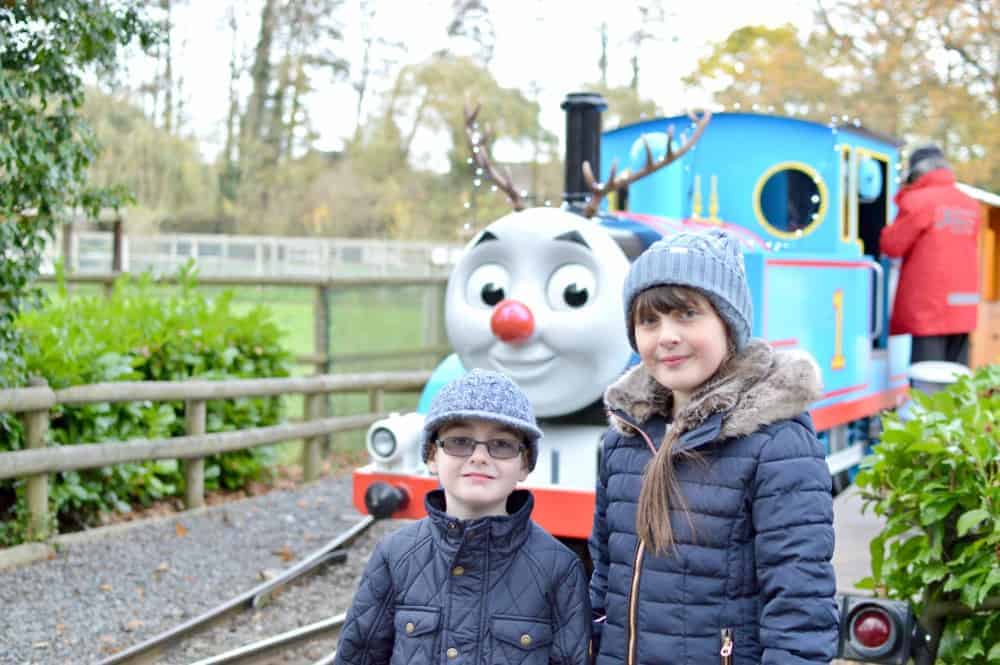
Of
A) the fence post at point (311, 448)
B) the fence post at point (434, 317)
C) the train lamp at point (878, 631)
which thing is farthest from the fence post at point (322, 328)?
the train lamp at point (878, 631)

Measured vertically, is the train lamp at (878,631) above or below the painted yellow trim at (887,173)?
Answer: below

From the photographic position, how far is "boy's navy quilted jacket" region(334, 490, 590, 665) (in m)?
2.22

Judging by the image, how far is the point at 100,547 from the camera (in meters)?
5.78

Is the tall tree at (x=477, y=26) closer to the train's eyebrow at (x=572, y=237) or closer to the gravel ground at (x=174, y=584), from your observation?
the gravel ground at (x=174, y=584)

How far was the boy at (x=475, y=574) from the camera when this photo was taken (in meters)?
2.23

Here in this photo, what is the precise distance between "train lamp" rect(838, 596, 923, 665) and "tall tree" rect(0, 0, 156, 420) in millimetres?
3839

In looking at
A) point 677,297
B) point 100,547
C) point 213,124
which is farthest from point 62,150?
point 213,124

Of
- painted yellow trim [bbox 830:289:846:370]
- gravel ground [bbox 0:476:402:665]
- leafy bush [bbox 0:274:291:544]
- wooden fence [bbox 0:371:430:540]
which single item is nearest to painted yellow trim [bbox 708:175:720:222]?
A: painted yellow trim [bbox 830:289:846:370]

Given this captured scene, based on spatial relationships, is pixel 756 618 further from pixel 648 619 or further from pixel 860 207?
pixel 860 207

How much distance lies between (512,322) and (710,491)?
2.50m

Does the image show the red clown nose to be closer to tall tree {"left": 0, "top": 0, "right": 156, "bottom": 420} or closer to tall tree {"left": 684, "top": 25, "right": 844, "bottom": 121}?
tall tree {"left": 0, "top": 0, "right": 156, "bottom": 420}

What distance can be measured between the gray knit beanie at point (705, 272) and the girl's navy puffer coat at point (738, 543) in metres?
0.10

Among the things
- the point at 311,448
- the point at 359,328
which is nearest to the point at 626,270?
the point at 311,448

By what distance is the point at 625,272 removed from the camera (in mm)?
4719
